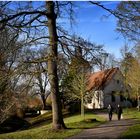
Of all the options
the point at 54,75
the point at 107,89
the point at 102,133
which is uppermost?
the point at 107,89

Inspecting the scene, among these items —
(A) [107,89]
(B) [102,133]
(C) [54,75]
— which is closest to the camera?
(B) [102,133]

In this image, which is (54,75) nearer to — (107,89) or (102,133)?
(102,133)

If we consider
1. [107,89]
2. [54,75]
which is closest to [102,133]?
[54,75]

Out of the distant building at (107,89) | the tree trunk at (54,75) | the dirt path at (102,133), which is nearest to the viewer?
the dirt path at (102,133)

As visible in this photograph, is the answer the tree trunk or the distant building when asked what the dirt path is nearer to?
the tree trunk

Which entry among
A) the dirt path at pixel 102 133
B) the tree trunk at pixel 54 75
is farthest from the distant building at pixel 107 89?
the tree trunk at pixel 54 75

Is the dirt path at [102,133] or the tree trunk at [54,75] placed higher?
the tree trunk at [54,75]

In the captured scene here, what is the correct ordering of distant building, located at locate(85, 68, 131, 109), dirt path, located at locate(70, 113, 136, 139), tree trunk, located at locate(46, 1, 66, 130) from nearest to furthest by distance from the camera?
1. dirt path, located at locate(70, 113, 136, 139)
2. tree trunk, located at locate(46, 1, 66, 130)
3. distant building, located at locate(85, 68, 131, 109)

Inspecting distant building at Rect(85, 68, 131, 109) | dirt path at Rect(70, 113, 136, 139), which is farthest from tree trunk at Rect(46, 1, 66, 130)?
distant building at Rect(85, 68, 131, 109)

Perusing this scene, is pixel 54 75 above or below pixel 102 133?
above

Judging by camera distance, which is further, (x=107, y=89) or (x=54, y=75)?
(x=107, y=89)

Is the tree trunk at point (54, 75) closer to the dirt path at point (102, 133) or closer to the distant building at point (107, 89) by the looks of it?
the dirt path at point (102, 133)

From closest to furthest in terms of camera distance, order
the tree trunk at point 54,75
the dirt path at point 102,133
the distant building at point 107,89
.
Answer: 1. the dirt path at point 102,133
2. the tree trunk at point 54,75
3. the distant building at point 107,89

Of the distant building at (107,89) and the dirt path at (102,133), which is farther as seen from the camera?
the distant building at (107,89)
